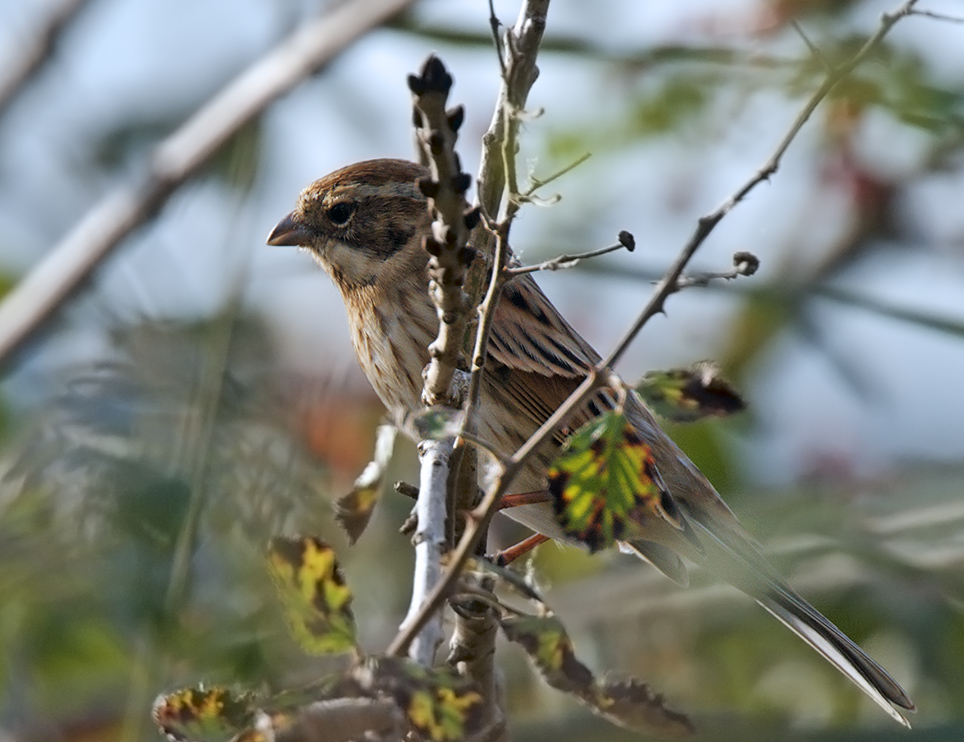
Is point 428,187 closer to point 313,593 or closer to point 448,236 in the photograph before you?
point 448,236

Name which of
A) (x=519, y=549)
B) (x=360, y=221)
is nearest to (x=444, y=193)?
(x=519, y=549)

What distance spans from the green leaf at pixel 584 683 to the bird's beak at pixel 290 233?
2538mm

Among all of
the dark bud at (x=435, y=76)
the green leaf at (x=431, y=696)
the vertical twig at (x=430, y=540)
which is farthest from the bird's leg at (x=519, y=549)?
the dark bud at (x=435, y=76)

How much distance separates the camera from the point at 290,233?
4203mm

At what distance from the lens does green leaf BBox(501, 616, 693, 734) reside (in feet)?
5.74

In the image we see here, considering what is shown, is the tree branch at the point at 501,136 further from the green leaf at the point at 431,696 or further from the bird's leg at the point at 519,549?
the bird's leg at the point at 519,549

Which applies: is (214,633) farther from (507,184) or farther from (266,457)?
(507,184)

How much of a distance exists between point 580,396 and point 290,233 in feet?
8.74

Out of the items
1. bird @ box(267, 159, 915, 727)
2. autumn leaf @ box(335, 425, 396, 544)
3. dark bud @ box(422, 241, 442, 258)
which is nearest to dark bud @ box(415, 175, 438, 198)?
dark bud @ box(422, 241, 442, 258)

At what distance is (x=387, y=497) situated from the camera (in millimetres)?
5504

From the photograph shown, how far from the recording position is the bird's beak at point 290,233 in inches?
165

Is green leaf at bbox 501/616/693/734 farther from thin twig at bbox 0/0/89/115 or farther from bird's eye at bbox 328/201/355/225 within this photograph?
thin twig at bbox 0/0/89/115

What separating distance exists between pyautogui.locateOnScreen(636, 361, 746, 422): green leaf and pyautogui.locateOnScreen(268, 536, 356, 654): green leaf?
0.53 m

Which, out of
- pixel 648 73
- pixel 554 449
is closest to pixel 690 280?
pixel 554 449
